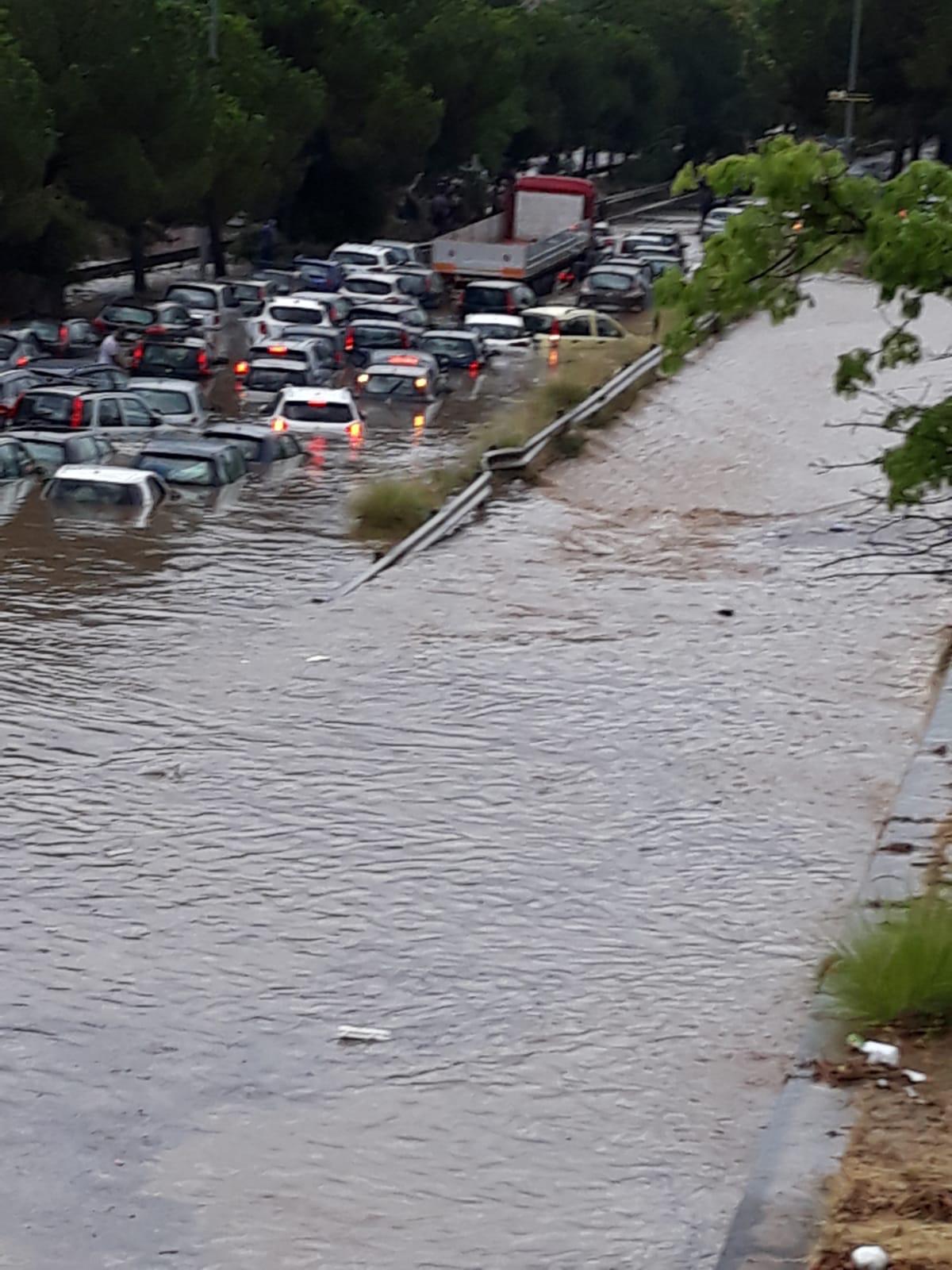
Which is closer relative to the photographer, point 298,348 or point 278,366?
point 278,366

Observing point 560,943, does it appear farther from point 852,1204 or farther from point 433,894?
point 852,1204

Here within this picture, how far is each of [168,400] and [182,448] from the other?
4.03 metres

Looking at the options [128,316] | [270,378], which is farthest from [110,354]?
[128,316]

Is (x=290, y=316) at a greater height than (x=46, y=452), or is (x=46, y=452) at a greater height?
(x=46, y=452)

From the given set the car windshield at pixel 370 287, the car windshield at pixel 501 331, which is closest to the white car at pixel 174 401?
the car windshield at pixel 501 331

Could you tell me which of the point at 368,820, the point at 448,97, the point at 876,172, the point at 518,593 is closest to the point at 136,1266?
the point at 368,820

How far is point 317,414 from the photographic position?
3447 centimetres

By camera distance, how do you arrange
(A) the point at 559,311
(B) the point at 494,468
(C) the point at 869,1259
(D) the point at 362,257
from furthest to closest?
(D) the point at 362,257, (A) the point at 559,311, (B) the point at 494,468, (C) the point at 869,1259

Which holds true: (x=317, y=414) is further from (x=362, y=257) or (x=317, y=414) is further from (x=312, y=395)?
(x=362, y=257)

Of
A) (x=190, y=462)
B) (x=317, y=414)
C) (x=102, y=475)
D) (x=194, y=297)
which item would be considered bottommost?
(x=194, y=297)

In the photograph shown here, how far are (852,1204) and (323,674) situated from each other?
505 inches

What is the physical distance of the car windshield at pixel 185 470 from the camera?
29328 mm

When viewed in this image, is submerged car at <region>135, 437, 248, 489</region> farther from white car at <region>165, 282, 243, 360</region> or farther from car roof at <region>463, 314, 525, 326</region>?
car roof at <region>463, 314, 525, 326</region>

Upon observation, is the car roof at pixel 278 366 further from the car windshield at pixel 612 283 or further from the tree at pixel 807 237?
the tree at pixel 807 237
